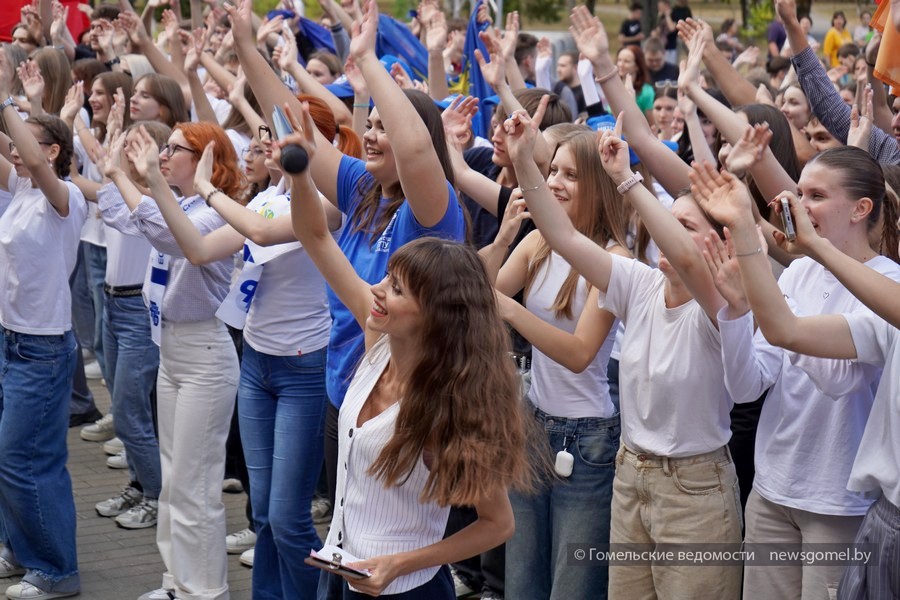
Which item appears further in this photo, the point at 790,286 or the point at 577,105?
the point at 577,105

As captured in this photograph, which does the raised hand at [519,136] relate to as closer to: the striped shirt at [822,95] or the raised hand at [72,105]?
the striped shirt at [822,95]

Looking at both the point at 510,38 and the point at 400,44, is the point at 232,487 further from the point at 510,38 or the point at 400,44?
the point at 400,44

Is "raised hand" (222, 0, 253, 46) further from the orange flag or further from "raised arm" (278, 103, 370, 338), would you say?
the orange flag

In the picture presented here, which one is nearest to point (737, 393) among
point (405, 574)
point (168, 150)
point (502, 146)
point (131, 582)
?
point (405, 574)

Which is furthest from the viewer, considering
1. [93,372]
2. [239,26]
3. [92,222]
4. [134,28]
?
[93,372]

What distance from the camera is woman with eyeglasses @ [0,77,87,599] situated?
5293mm

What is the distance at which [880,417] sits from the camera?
324 cm

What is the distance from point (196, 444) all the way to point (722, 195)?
274 cm

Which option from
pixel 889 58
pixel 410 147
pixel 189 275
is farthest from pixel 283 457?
pixel 889 58

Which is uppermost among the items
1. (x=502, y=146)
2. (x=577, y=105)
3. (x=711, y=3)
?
(x=502, y=146)

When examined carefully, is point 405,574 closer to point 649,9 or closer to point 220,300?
point 220,300

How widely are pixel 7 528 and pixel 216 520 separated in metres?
1.15

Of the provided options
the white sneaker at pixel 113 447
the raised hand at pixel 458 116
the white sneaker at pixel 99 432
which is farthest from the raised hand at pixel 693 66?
the white sneaker at pixel 99 432

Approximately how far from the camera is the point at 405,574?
3012mm
